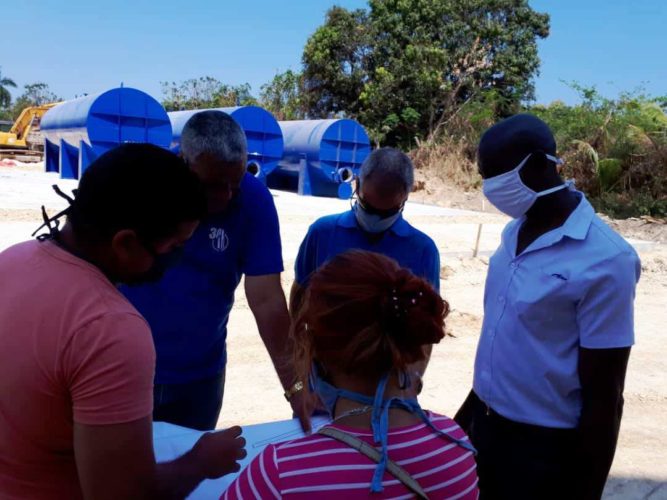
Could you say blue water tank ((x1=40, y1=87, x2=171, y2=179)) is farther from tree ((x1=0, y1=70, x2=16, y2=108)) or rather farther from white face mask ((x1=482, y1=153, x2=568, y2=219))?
tree ((x1=0, y1=70, x2=16, y2=108))

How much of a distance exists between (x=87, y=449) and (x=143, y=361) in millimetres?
195

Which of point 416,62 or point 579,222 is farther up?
point 416,62

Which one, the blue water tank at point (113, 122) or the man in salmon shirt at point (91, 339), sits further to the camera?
the blue water tank at point (113, 122)

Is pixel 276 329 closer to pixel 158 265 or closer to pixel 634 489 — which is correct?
pixel 158 265

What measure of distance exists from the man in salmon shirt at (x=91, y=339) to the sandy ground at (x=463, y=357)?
2975mm

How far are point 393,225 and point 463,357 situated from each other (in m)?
3.31

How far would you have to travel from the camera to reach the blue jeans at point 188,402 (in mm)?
2352

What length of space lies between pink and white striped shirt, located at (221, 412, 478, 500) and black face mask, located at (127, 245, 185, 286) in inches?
19.1

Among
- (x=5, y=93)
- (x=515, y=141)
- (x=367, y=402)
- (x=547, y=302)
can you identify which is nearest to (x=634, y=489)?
(x=547, y=302)

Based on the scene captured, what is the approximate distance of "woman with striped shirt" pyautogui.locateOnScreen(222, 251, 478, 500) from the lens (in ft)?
3.65

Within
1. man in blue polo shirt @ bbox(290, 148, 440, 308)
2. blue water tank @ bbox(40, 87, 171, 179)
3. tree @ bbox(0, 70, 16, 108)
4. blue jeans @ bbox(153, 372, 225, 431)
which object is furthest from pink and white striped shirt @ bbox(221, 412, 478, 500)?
tree @ bbox(0, 70, 16, 108)

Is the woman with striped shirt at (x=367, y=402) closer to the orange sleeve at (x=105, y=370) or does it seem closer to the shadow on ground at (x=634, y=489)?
the orange sleeve at (x=105, y=370)

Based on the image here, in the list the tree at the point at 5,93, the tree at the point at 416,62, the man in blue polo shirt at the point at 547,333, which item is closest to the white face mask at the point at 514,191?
the man in blue polo shirt at the point at 547,333

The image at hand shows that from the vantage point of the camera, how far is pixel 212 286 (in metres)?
2.38
